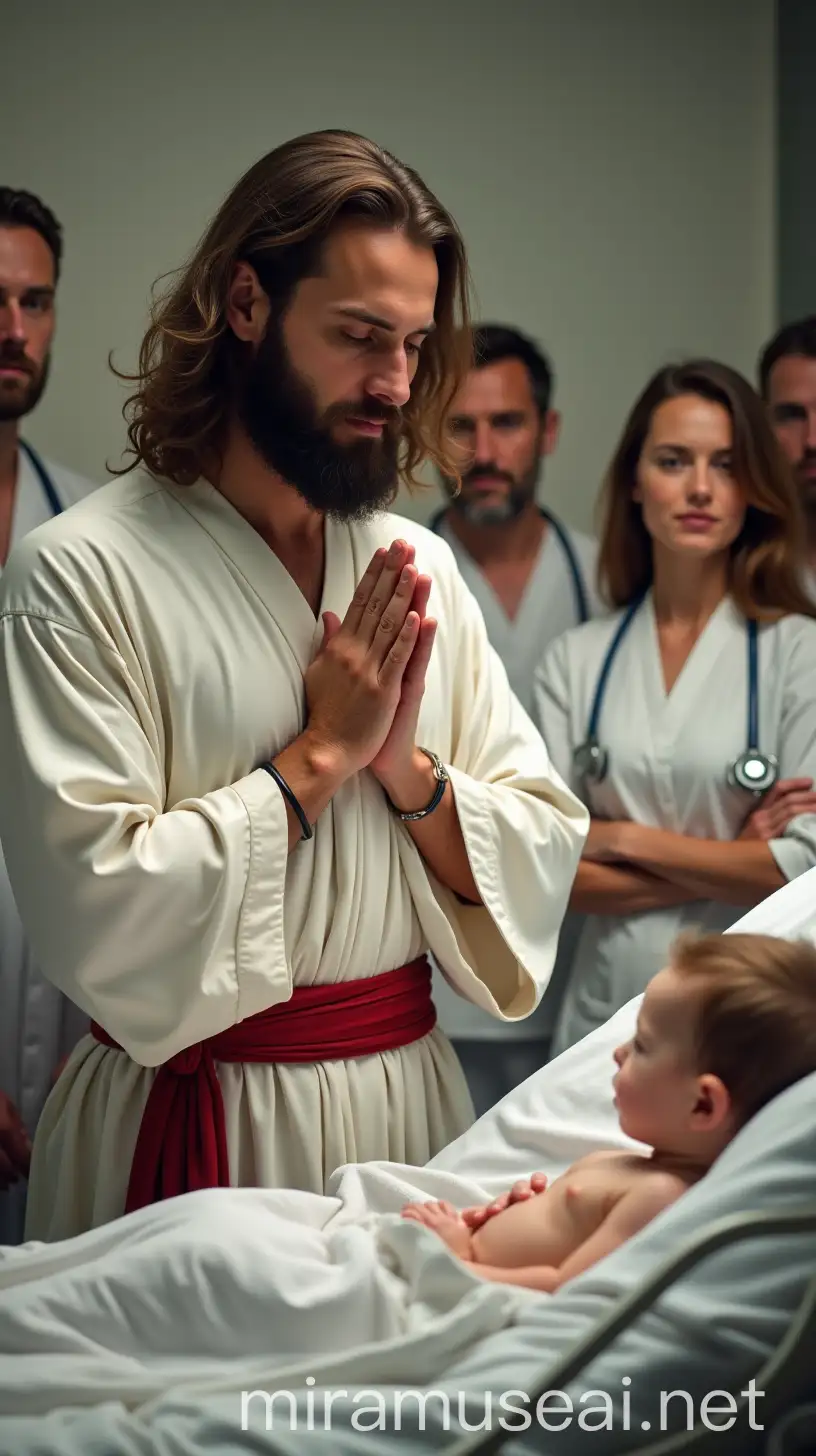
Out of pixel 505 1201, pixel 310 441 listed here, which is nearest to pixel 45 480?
pixel 310 441

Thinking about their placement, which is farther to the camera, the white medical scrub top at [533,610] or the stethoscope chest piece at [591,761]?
the white medical scrub top at [533,610]

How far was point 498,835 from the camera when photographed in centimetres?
201

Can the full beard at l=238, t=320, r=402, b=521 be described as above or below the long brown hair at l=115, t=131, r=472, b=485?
below

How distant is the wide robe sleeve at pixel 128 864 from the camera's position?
174 centimetres

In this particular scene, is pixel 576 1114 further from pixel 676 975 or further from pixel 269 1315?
pixel 269 1315

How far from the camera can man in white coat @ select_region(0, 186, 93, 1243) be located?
2789 mm

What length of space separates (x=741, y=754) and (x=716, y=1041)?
1.45m

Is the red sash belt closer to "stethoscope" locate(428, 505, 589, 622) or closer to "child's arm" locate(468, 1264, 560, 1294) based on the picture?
"child's arm" locate(468, 1264, 560, 1294)

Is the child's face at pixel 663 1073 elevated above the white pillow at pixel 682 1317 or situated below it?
above

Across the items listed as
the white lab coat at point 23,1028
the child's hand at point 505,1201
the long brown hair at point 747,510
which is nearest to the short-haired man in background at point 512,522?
the long brown hair at point 747,510

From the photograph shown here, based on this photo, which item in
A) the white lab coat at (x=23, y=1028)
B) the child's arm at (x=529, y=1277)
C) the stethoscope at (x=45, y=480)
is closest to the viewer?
the child's arm at (x=529, y=1277)

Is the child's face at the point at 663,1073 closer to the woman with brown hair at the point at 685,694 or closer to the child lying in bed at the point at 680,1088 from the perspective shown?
the child lying in bed at the point at 680,1088

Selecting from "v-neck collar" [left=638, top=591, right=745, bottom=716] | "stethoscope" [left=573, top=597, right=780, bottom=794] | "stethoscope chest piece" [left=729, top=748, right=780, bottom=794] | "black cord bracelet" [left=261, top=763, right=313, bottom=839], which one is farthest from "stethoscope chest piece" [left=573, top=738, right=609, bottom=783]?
"black cord bracelet" [left=261, top=763, right=313, bottom=839]

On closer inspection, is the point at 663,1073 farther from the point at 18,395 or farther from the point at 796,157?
the point at 796,157
